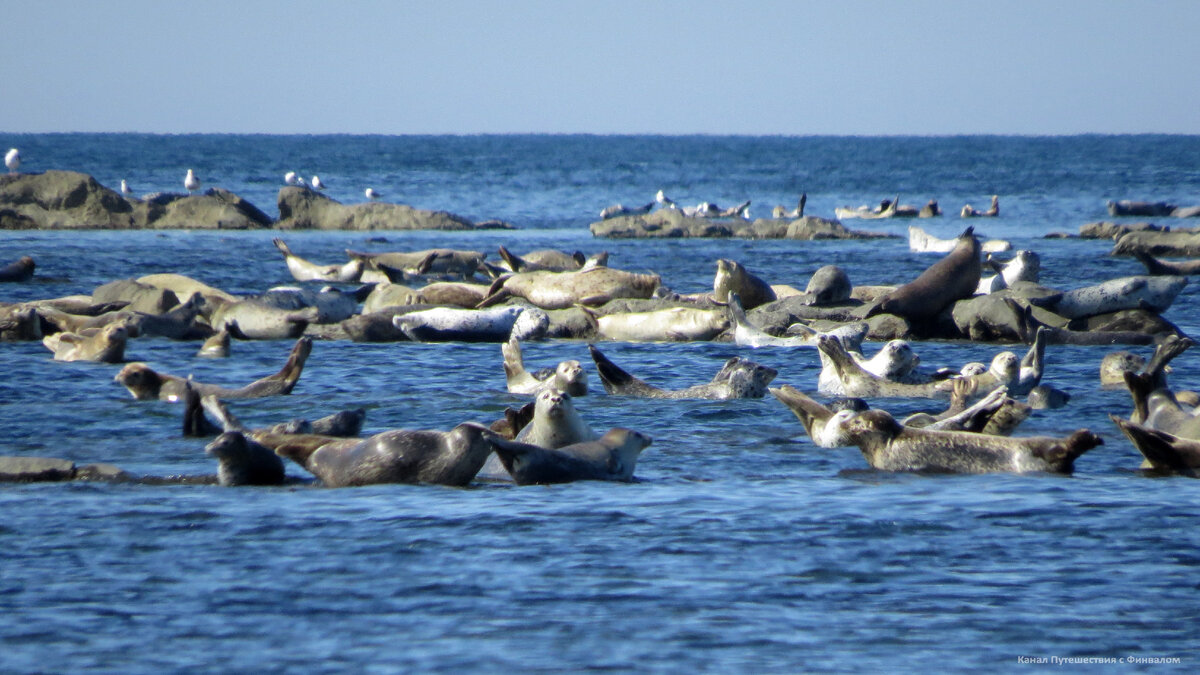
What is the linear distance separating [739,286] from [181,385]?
7.50m

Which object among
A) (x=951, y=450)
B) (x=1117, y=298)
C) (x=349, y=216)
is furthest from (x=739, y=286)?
(x=349, y=216)

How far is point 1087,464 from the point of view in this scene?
304 inches

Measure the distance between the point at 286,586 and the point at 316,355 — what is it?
7.87 meters

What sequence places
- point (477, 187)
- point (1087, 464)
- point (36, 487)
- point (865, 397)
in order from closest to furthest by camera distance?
point (36, 487)
point (1087, 464)
point (865, 397)
point (477, 187)

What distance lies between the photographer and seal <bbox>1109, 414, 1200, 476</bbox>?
24.0 ft

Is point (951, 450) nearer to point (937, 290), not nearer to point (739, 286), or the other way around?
point (937, 290)

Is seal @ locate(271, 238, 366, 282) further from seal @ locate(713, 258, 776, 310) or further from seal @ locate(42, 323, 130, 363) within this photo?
seal @ locate(42, 323, 130, 363)

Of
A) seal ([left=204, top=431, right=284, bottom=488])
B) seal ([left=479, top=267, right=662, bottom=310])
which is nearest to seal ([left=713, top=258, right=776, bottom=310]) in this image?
seal ([left=479, top=267, right=662, bottom=310])

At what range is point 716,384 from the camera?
1029 cm

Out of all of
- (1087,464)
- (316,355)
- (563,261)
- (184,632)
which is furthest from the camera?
(563,261)

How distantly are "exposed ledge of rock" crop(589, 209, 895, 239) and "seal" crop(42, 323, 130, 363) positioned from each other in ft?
70.2

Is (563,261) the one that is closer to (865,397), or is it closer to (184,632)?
(865,397)

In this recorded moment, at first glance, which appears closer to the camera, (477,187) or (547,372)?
(547,372)

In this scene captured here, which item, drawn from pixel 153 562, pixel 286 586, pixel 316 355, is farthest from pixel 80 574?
pixel 316 355
